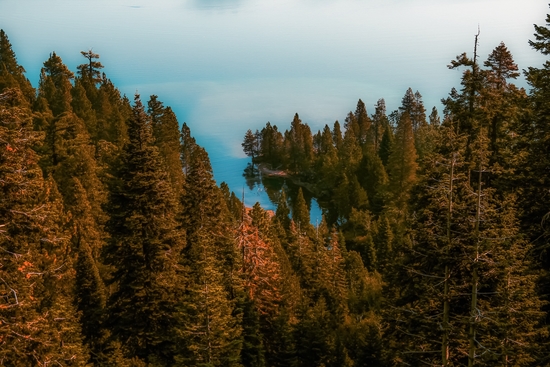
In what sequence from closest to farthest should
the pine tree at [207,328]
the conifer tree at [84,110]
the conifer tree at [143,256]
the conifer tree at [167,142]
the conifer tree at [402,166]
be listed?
the pine tree at [207,328]
the conifer tree at [143,256]
the conifer tree at [167,142]
the conifer tree at [84,110]
the conifer tree at [402,166]

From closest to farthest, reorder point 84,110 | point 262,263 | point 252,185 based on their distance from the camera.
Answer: point 262,263
point 84,110
point 252,185

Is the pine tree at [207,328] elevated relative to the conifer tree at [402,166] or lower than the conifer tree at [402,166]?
lower

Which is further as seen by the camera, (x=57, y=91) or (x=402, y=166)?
(x=57, y=91)

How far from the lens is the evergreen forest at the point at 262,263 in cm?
1447

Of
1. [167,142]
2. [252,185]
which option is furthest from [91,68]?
[167,142]

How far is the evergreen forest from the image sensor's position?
1447cm

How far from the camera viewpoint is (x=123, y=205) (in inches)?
888

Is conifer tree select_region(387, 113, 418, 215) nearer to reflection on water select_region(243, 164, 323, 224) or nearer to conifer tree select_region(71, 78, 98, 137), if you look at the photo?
reflection on water select_region(243, 164, 323, 224)

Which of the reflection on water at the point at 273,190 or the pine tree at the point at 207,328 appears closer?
the pine tree at the point at 207,328

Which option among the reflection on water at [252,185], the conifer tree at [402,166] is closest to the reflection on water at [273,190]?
the reflection on water at [252,185]

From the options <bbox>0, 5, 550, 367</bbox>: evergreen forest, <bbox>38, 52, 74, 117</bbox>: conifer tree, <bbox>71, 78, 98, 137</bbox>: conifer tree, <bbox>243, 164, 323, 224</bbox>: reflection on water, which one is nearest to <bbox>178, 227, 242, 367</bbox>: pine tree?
<bbox>0, 5, 550, 367</bbox>: evergreen forest

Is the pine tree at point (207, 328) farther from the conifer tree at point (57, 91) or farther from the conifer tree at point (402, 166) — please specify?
the conifer tree at point (57, 91)

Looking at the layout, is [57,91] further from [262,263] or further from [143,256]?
[143,256]

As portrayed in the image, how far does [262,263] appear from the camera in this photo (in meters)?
30.3
